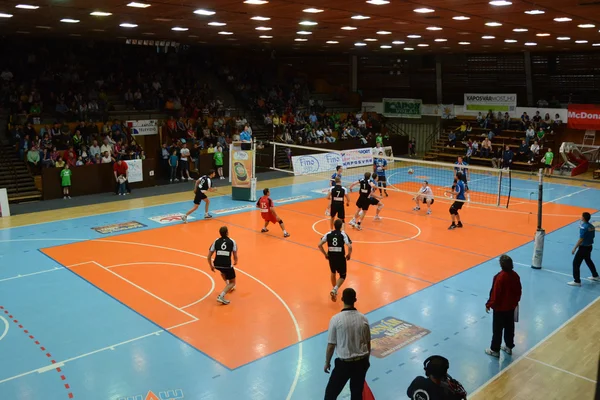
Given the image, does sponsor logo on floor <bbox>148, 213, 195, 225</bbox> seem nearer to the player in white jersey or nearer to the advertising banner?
the advertising banner

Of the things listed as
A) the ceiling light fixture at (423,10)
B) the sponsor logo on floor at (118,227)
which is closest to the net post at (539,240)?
the ceiling light fixture at (423,10)

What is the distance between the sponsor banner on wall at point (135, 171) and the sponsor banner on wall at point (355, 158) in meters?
10.6

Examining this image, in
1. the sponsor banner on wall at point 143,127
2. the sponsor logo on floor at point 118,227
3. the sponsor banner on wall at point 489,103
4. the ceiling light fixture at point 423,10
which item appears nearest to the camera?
the ceiling light fixture at point 423,10

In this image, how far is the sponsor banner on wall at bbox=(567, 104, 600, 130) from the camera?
101ft

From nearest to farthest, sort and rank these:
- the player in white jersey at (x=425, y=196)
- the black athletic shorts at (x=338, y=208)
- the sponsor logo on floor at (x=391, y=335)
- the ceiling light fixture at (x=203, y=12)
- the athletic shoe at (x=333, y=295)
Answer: the sponsor logo on floor at (x=391, y=335), the athletic shoe at (x=333, y=295), the ceiling light fixture at (x=203, y=12), the black athletic shorts at (x=338, y=208), the player in white jersey at (x=425, y=196)

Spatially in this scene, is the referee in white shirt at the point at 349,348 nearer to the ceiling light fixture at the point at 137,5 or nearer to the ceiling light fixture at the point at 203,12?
the ceiling light fixture at the point at 137,5

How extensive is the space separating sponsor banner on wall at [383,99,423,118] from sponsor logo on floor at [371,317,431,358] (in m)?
30.5

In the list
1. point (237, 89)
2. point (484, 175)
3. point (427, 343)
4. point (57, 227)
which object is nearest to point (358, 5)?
point (427, 343)

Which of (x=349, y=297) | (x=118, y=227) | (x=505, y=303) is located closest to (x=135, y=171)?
(x=118, y=227)

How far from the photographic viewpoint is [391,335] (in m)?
10.5

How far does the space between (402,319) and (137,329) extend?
5.29 metres

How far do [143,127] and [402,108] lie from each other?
19.6 m

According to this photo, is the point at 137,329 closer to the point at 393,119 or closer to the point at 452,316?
the point at 452,316

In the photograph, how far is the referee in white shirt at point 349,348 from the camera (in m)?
7.05
